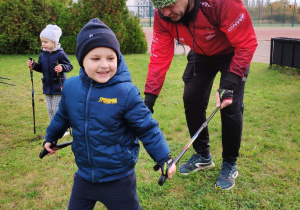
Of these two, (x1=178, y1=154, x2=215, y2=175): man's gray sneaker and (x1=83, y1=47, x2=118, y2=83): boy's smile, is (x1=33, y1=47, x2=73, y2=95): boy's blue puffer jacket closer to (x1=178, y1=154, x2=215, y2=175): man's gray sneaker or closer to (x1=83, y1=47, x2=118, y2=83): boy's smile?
(x1=178, y1=154, x2=215, y2=175): man's gray sneaker

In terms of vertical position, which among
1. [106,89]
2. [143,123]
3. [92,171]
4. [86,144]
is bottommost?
[92,171]

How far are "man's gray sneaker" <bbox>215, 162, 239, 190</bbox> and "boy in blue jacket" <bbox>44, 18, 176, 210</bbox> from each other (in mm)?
1368

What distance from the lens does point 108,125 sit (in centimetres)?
182

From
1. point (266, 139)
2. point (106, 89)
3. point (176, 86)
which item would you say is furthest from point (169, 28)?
point (176, 86)

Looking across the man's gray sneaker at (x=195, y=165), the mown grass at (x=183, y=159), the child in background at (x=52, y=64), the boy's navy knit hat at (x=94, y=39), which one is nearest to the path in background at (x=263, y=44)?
the mown grass at (x=183, y=159)

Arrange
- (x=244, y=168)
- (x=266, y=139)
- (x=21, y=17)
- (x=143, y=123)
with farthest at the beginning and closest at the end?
(x=21, y=17)
(x=266, y=139)
(x=244, y=168)
(x=143, y=123)

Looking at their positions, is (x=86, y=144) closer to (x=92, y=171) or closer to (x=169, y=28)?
(x=92, y=171)

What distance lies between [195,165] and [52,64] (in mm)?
2460

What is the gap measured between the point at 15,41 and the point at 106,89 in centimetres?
1270

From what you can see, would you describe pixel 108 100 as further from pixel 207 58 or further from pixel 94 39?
pixel 207 58

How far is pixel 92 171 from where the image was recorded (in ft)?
6.13

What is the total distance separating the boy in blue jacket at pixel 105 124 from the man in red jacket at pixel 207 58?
69cm

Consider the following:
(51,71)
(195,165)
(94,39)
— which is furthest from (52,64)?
(94,39)

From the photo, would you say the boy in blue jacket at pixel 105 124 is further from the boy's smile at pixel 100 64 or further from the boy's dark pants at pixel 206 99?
the boy's dark pants at pixel 206 99
